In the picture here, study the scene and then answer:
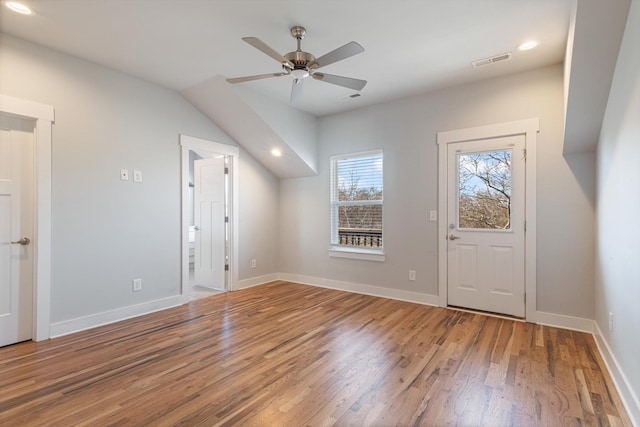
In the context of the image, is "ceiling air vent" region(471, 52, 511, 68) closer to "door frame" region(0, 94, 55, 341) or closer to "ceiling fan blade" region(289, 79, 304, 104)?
"ceiling fan blade" region(289, 79, 304, 104)

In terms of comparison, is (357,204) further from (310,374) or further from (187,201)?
(310,374)

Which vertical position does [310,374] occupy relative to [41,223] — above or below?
below

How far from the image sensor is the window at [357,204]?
454 cm

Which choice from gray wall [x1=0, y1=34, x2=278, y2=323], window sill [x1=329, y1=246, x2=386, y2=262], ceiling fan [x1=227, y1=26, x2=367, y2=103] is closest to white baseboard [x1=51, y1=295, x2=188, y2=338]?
gray wall [x1=0, y1=34, x2=278, y2=323]

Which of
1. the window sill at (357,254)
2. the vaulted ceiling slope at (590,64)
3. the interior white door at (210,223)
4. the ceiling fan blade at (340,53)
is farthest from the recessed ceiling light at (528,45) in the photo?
the interior white door at (210,223)

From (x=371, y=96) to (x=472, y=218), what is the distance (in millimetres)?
2007

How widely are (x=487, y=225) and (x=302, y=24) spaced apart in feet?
9.47

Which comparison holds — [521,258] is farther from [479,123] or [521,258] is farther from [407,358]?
[407,358]

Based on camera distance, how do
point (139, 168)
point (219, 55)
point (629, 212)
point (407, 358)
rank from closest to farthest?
1. point (629, 212)
2. point (407, 358)
3. point (219, 55)
4. point (139, 168)

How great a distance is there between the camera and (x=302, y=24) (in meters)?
2.54

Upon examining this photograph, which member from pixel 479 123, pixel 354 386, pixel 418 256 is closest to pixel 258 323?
pixel 354 386

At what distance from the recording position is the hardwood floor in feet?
5.95

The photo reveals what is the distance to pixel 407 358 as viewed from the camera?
252 cm

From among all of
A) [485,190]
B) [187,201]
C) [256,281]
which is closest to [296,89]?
[187,201]
